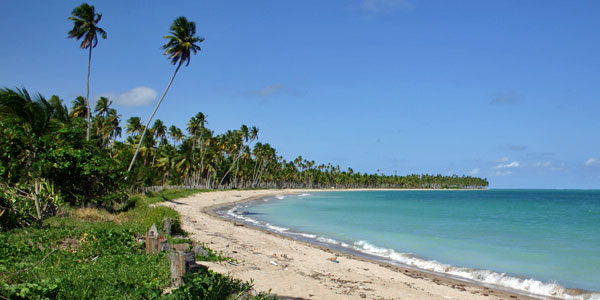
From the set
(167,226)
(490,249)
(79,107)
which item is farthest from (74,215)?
(79,107)

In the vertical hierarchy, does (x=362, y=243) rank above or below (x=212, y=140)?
below

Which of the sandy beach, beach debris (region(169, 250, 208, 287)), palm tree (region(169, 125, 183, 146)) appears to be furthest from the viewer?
palm tree (region(169, 125, 183, 146))

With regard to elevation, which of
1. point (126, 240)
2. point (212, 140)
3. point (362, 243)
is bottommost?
point (362, 243)

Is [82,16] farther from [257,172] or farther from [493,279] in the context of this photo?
[257,172]

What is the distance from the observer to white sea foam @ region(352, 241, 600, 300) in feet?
43.1

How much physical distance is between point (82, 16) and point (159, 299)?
1279 inches

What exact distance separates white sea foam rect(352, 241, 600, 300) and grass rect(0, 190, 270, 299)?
945cm

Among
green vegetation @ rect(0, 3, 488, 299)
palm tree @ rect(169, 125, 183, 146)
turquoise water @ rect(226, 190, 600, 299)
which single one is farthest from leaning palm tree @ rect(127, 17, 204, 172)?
palm tree @ rect(169, 125, 183, 146)

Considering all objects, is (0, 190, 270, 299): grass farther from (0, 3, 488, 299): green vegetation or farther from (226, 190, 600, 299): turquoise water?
(226, 190, 600, 299): turquoise water

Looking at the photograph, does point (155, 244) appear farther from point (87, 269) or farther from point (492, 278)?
point (492, 278)

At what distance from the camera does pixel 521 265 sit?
57.6 ft

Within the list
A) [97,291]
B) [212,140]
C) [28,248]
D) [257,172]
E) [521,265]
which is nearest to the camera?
[97,291]

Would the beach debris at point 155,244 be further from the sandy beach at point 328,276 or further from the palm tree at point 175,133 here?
the palm tree at point 175,133

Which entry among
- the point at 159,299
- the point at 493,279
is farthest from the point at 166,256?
the point at 493,279
